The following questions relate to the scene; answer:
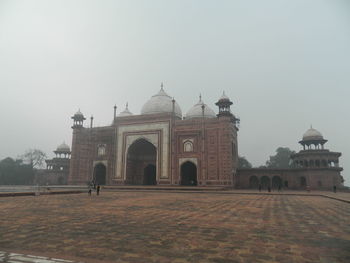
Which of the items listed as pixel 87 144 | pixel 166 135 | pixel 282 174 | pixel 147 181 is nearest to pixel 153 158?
pixel 147 181

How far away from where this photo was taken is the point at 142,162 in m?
34.8

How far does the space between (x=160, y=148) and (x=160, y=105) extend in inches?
289

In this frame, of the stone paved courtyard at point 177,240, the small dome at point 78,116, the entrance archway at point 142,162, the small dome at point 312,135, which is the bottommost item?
the stone paved courtyard at point 177,240

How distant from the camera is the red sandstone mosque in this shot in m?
28.0

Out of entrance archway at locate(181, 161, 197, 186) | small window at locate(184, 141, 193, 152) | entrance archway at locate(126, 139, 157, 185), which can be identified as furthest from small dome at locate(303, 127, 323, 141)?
entrance archway at locate(126, 139, 157, 185)

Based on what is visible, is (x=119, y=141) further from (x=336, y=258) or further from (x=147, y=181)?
(x=336, y=258)

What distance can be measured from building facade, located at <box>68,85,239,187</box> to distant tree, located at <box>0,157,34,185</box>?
13785 mm

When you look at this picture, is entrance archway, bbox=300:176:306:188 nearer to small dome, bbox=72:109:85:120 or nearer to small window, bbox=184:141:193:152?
small window, bbox=184:141:193:152

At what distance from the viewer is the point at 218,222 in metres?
5.73

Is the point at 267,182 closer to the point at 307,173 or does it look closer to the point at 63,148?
the point at 307,173

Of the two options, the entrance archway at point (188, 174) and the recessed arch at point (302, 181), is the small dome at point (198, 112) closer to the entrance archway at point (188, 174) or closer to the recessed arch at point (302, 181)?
the entrance archway at point (188, 174)

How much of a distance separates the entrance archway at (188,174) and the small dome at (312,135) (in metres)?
14.7

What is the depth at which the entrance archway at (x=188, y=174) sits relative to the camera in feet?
102

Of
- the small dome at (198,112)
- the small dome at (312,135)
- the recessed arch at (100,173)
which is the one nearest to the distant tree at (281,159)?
the small dome at (312,135)
